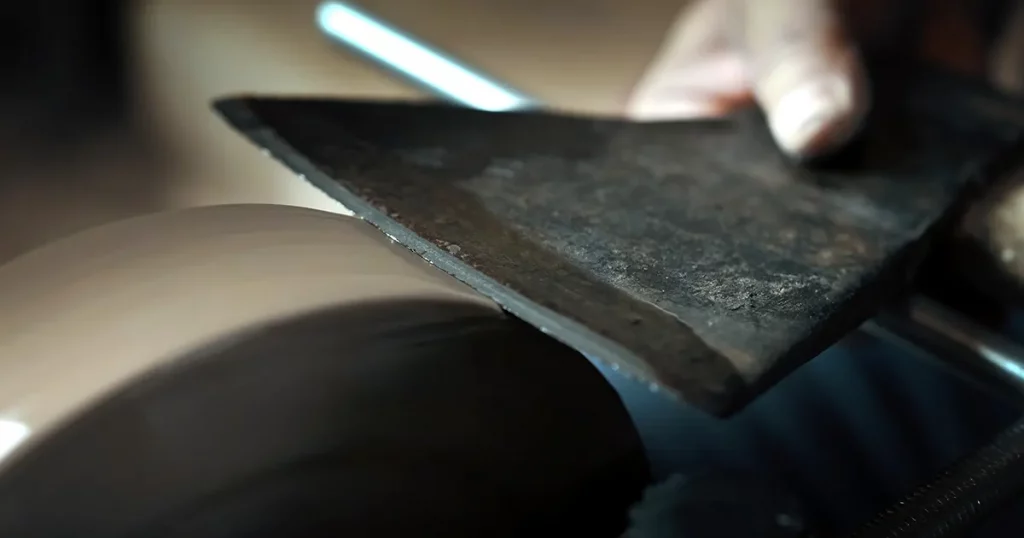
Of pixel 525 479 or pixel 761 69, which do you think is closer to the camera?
pixel 525 479

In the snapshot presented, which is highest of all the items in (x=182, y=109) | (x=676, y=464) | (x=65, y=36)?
(x=65, y=36)

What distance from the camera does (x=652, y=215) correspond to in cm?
43

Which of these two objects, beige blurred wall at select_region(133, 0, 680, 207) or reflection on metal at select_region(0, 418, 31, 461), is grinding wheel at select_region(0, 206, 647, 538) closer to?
reflection on metal at select_region(0, 418, 31, 461)

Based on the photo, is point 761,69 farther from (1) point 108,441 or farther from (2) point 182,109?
(2) point 182,109

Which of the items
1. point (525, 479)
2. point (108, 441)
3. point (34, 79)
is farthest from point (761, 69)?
point (34, 79)

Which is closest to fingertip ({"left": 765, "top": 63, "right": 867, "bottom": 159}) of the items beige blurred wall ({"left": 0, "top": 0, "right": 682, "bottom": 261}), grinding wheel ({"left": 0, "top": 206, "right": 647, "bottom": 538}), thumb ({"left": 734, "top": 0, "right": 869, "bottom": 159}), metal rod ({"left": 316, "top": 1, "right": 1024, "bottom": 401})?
thumb ({"left": 734, "top": 0, "right": 869, "bottom": 159})

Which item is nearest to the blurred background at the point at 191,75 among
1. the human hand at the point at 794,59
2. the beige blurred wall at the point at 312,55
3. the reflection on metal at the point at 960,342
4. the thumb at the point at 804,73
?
the beige blurred wall at the point at 312,55

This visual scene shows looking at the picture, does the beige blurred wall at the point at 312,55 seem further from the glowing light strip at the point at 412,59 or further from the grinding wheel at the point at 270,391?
the grinding wheel at the point at 270,391

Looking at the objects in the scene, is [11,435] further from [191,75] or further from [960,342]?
[191,75]

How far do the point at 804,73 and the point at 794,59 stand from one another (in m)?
0.03

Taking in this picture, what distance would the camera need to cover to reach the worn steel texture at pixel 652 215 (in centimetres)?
32

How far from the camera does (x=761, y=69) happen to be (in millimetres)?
695

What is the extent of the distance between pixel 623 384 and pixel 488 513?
0.18 metres

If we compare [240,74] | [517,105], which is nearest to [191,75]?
[240,74]
